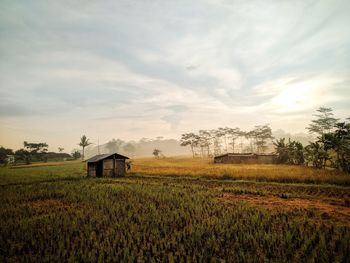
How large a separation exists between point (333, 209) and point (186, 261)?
972 cm

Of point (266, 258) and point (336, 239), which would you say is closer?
point (266, 258)

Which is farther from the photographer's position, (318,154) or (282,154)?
(282,154)

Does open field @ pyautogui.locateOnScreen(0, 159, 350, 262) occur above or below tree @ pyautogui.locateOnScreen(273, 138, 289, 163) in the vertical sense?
below

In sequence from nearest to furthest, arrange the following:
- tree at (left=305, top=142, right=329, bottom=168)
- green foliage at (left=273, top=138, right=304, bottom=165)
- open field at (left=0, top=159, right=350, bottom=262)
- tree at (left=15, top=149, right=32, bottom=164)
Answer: open field at (left=0, top=159, right=350, bottom=262) < tree at (left=305, top=142, right=329, bottom=168) < green foliage at (left=273, top=138, right=304, bottom=165) < tree at (left=15, top=149, right=32, bottom=164)

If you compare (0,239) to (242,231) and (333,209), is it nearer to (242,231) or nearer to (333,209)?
(242,231)

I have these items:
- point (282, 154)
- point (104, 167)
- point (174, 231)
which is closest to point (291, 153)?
point (282, 154)

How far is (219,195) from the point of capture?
1538 centimetres

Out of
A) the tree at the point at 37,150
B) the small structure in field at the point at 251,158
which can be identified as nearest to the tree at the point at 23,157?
the tree at the point at 37,150

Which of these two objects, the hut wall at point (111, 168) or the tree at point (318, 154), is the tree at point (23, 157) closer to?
the hut wall at point (111, 168)

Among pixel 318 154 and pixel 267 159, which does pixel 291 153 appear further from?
pixel 318 154

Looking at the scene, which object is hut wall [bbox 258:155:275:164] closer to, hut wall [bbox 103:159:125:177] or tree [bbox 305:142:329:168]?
tree [bbox 305:142:329:168]

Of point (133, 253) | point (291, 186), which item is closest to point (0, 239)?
point (133, 253)

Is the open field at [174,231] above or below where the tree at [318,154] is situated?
below

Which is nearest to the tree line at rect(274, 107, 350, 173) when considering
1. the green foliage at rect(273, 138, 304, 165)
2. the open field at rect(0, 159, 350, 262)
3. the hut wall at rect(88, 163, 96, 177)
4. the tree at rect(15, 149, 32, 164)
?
the green foliage at rect(273, 138, 304, 165)
